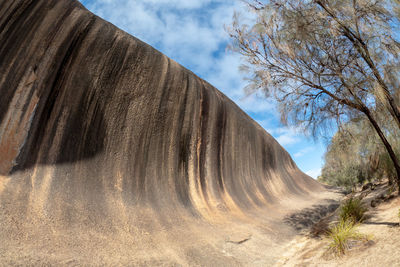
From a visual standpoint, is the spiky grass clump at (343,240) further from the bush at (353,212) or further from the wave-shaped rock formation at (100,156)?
the bush at (353,212)

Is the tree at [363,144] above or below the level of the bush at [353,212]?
above

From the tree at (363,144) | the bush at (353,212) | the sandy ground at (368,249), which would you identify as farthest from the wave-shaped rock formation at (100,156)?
the tree at (363,144)

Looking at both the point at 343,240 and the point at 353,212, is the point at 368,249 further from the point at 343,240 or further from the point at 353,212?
the point at 353,212

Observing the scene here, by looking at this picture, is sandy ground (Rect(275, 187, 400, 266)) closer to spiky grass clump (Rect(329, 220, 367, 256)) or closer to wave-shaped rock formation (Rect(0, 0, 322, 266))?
spiky grass clump (Rect(329, 220, 367, 256))

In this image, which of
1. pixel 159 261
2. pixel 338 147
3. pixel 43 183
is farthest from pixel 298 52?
pixel 43 183

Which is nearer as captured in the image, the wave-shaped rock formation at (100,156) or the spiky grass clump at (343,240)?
the wave-shaped rock formation at (100,156)

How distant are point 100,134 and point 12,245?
2.98m

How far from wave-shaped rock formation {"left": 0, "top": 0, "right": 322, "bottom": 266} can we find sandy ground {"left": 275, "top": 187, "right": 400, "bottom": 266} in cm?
77

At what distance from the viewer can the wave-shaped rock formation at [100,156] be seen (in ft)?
17.1

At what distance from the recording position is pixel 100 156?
666 cm

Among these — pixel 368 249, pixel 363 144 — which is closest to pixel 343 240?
pixel 368 249

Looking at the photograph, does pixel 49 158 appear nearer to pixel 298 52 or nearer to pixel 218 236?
pixel 218 236

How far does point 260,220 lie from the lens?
32.4 ft

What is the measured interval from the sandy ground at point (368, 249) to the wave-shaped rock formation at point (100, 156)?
773 mm
